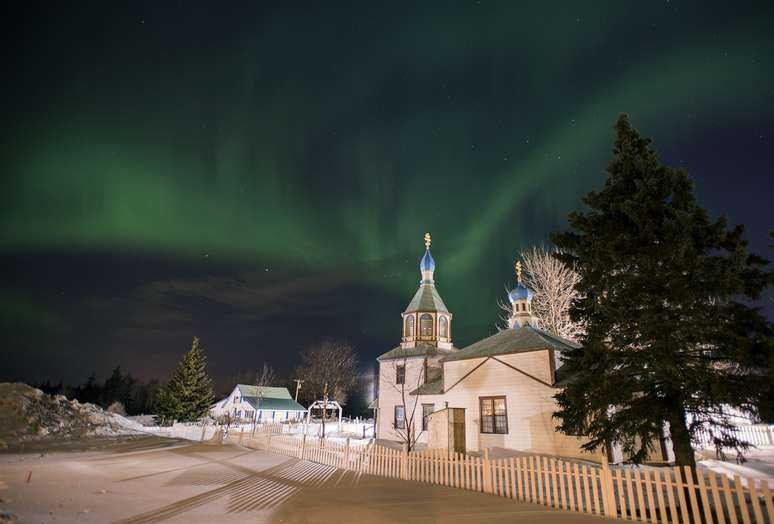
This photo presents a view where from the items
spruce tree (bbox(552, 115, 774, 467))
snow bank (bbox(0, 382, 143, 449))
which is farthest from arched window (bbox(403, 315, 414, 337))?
snow bank (bbox(0, 382, 143, 449))

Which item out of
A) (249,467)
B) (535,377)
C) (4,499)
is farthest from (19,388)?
(535,377)

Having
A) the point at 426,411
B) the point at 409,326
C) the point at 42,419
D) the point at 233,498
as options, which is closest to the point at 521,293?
the point at 409,326

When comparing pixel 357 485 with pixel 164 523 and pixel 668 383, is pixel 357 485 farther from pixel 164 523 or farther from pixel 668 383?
pixel 668 383

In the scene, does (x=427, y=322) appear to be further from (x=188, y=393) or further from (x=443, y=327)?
(x=188, y=393)

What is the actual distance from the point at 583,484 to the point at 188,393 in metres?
47.2

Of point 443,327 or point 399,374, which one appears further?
point 443,327

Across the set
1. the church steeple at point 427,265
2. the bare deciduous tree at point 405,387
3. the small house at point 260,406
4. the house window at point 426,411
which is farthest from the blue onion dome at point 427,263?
the small house at point 260,406

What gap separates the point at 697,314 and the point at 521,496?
242 inches

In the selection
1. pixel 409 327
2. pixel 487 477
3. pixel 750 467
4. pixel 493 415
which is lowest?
pixel 750 467

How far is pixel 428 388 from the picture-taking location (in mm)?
30516

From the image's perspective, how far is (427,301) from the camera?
122ft

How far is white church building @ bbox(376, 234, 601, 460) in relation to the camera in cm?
2200

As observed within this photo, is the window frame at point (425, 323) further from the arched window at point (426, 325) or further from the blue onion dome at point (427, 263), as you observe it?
the blue onion dome at point (427, 263)

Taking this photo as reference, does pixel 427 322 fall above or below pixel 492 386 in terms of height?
above
